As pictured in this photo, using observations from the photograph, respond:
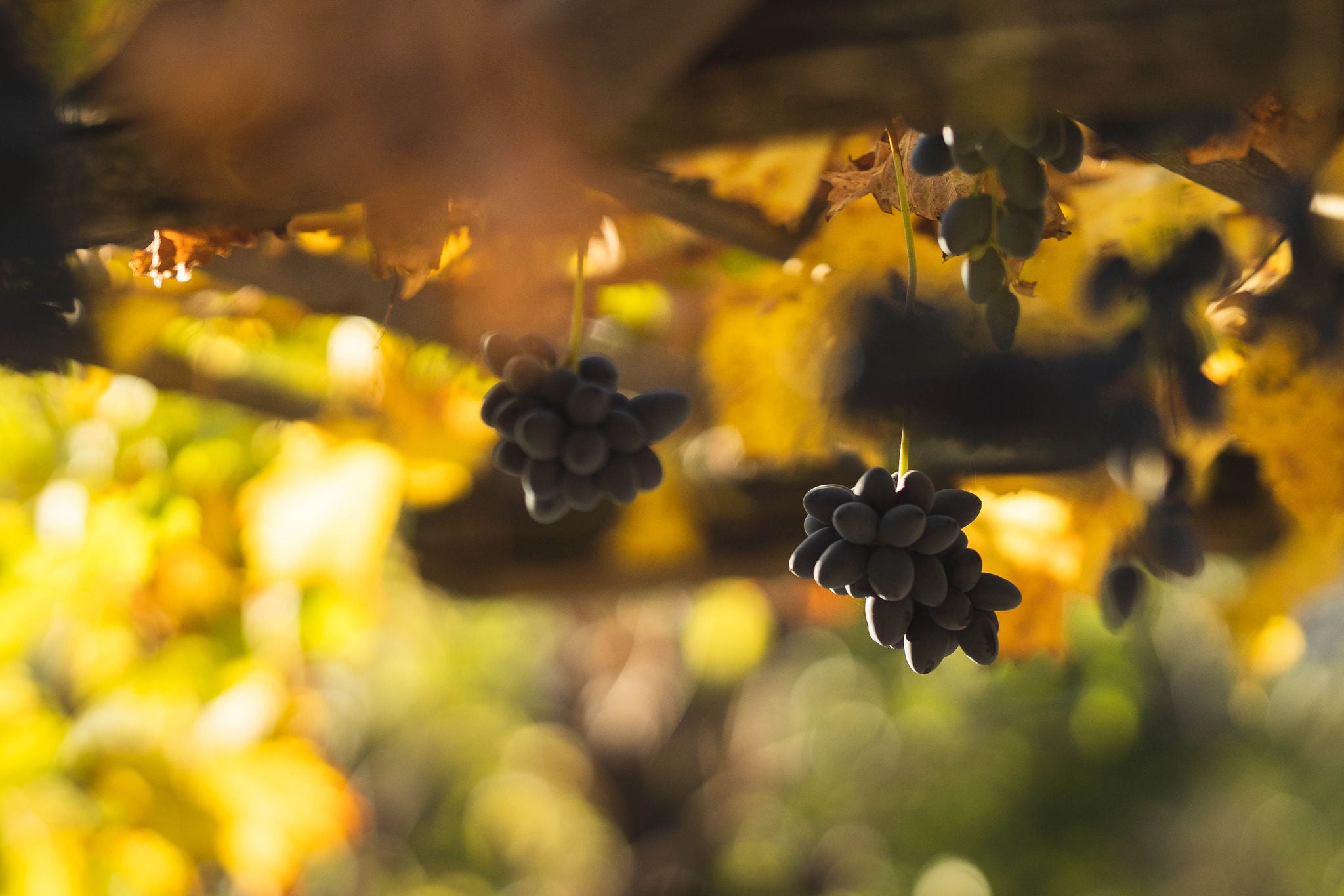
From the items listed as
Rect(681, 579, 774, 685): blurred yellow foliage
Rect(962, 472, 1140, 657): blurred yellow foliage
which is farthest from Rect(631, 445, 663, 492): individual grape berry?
Rect(681, 579, 774, 685): blurred yellow foliage

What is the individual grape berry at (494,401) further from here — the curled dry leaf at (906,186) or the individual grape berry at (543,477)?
the curled dry leaf at (906,186)

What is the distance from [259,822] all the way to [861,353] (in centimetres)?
180

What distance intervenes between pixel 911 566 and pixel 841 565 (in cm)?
3

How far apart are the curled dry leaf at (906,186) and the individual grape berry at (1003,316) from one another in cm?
10

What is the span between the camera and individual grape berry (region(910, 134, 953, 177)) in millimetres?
500

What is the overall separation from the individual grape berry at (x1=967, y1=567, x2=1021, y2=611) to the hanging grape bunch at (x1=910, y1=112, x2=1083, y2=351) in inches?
4.6

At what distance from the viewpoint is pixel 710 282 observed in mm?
1296

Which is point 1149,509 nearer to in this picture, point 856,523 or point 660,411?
point 856,523

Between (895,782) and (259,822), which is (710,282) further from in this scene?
(895,782)

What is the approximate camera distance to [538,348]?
716mm

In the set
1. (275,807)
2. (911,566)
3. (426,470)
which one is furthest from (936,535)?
(275,807)

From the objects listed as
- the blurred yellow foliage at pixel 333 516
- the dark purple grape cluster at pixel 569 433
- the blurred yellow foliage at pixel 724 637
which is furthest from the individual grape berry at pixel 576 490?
the blurred yellow foliage at pixel 724 637

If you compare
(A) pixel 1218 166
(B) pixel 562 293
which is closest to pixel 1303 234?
(A) pixel 1218 166

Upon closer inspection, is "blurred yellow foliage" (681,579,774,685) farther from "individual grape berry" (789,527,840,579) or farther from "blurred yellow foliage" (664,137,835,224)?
"individual grape berry" (789,527,840,579)
